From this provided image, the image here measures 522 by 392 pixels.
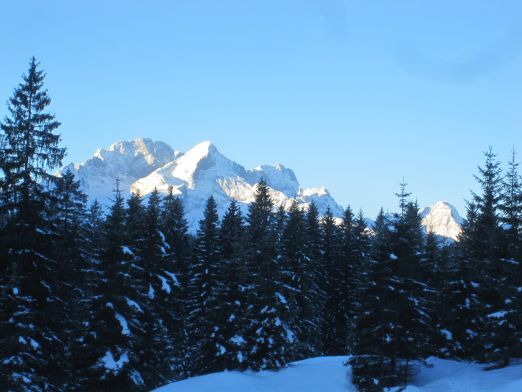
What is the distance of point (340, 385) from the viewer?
29.6 metres

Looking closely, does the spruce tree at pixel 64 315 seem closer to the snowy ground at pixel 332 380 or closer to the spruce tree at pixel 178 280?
the snowy ground at pixel 332 380

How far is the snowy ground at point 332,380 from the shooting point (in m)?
24.4

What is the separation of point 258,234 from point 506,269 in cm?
2237

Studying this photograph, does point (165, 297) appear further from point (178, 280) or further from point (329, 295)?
point (329, 295)

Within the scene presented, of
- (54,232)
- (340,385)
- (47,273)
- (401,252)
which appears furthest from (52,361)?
(401,252)

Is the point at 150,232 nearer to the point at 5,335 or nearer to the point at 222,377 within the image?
the point at 222,377

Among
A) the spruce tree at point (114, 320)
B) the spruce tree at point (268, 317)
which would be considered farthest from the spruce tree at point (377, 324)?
the spruce tree at point (114, 320)

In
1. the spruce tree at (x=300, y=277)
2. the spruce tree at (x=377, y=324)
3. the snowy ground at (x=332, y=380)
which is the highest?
the spruce tree at (x=300, y=277)

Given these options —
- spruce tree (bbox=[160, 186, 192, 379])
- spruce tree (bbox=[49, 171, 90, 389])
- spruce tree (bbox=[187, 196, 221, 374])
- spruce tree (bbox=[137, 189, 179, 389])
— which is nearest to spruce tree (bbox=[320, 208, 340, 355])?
spruce tree (bbox=[187, 196, 221, 374])

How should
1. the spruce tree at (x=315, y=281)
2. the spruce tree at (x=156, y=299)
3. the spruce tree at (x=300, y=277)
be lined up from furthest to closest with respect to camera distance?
the spruce tree at (x=315, y=281) < the spruce tree at (x=300, y=277) < the spruce tree at (x=156, y=299)

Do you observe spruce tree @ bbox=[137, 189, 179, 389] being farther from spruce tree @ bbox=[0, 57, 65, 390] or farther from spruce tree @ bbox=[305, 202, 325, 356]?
spruce tree @ bbox=[305, 202, 325, 356]

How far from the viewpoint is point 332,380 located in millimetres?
30688

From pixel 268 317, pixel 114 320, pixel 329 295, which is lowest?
pixel 114 320

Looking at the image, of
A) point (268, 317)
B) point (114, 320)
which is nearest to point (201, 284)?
point (268, 317)
